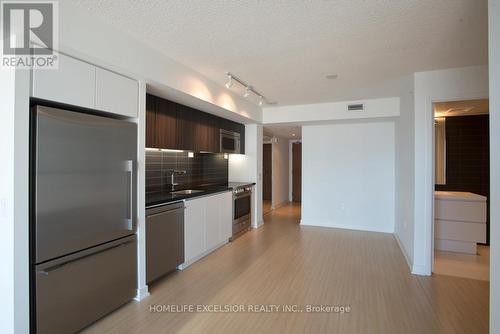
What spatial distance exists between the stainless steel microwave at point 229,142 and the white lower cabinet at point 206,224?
0.94 metres

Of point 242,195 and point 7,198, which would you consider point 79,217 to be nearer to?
point 7,198

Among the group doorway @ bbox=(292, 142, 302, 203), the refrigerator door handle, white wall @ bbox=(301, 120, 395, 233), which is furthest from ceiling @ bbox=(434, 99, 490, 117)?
doorway @ bbox=(292, 142, 302, 203)

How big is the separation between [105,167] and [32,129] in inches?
22.8

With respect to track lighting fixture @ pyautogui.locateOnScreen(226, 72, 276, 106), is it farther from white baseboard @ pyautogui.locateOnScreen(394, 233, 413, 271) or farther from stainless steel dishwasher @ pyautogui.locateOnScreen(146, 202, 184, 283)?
white baseboard @ pyautogui.locateOnScreen(394, 233, 413, 271)

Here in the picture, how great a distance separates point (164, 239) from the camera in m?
3.02

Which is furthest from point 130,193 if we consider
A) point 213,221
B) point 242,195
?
point 242,195

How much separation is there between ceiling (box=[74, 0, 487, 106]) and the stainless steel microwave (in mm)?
1530

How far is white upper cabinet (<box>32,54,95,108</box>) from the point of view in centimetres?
183

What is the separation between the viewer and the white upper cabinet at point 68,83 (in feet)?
5.99

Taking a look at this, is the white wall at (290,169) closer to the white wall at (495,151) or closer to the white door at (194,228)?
the white door at (194,228)

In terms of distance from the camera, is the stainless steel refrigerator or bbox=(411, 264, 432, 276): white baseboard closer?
the stainless steel refrigerator

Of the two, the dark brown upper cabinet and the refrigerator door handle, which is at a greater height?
the dark brown upper cabinet

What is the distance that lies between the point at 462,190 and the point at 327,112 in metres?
2.82

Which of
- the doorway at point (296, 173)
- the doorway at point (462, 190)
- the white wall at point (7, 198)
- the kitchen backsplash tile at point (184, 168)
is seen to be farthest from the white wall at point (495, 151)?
the doorway at point (296, 173)
